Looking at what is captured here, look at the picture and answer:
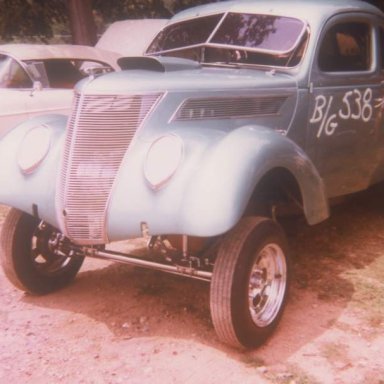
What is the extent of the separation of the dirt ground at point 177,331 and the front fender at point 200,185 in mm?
728

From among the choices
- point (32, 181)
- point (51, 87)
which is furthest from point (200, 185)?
point (51, 87)

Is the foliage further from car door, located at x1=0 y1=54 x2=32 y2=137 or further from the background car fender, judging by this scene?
the background car fender

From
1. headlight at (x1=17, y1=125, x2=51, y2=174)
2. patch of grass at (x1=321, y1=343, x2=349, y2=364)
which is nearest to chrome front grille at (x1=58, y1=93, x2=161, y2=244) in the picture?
headlight at (x1=17, y1=125, x2=51, y2=174)

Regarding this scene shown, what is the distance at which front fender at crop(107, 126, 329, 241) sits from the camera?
2947 mm

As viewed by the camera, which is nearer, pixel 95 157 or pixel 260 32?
pixel 95 157

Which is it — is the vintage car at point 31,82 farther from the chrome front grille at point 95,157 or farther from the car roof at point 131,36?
the chrome front grille at point 95,157

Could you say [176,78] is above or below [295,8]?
below

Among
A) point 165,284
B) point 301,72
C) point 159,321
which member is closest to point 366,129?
point 301,72

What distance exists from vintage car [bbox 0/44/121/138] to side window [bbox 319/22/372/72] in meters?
3.04

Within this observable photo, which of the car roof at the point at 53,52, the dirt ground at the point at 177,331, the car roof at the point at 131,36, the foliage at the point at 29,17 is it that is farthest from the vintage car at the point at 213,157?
the foliage at the point at 29,17

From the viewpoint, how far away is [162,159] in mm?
3156

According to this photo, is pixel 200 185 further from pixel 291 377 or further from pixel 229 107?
pixel 291 377

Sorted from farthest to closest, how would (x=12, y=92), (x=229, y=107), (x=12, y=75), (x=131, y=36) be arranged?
(x=131, y=36) < (x=12, y=75) < (x=12, y=92) < (x=229, y=107)

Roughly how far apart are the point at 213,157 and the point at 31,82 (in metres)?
4.71
